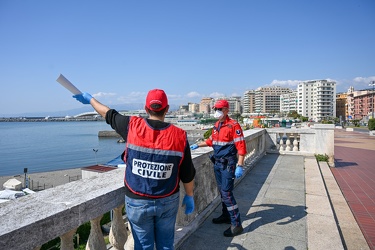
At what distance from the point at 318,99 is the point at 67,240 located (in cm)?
14698

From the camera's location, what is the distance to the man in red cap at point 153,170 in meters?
1.96

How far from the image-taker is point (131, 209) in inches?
79.4

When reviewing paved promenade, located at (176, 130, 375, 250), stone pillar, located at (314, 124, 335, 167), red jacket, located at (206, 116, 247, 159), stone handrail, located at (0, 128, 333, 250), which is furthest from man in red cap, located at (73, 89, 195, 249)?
stone pillar, located at (314, 124, 335, 167)

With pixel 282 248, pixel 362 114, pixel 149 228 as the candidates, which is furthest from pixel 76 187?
pixel 362 114

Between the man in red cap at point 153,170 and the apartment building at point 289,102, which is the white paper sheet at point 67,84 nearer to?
the man in red cap at point 153,170

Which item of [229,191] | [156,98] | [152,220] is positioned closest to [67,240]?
[152,220]

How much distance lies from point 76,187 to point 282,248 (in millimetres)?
2607

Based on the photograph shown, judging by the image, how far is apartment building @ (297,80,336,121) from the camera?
429ft

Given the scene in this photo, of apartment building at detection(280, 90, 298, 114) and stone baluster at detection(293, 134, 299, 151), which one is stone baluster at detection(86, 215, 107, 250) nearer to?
stone baluster at detection(293, 134, 299, 151)

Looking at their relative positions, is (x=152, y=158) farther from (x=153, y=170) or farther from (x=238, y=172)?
(x=238, y=172)

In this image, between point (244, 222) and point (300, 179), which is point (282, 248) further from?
point (300, 179)


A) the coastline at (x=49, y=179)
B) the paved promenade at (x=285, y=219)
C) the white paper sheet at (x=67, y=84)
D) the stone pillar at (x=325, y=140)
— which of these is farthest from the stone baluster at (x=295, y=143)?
the coastline at (x=49, y=179)

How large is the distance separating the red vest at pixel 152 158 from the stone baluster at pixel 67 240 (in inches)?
20.8

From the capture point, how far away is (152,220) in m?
2.06
